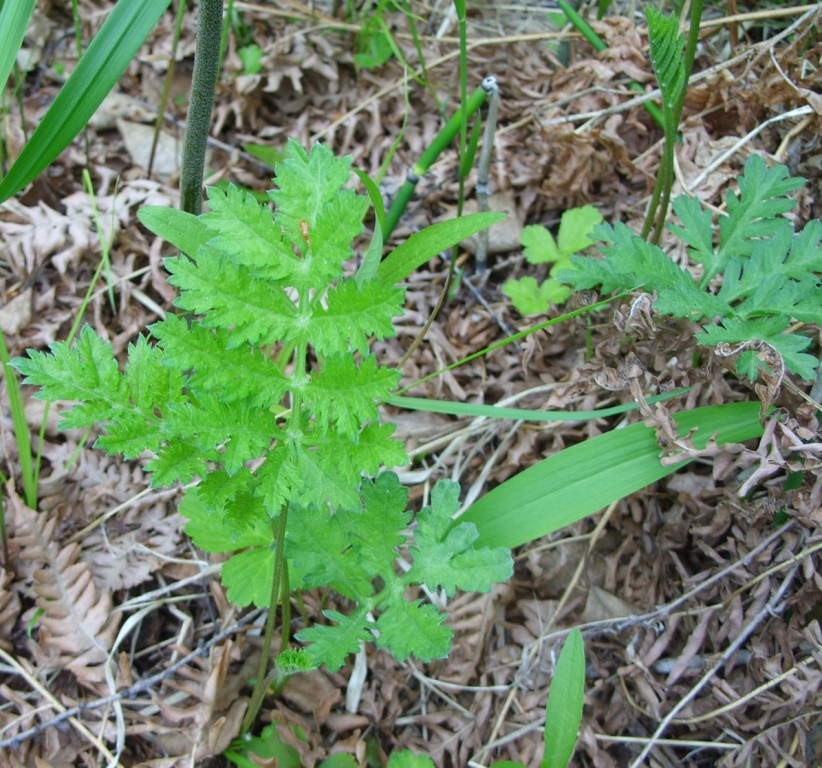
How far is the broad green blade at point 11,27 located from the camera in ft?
4.71

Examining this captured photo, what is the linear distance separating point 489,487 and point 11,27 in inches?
64.3

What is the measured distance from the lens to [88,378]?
129 cm

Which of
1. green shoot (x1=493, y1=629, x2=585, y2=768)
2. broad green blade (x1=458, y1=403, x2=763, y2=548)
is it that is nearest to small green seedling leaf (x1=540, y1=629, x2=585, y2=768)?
green shoot (x1=493, y1=629, x2=585, y2=768)

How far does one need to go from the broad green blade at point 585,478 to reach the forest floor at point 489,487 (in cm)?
8

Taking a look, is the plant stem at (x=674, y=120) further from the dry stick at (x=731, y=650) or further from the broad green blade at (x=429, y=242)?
the dry stick at (x=731, y=650)

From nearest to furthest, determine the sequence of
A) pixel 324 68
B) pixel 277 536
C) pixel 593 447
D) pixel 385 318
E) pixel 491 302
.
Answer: pixel 385 318 < pixel 277 536 < pixel 593 447 < pixel 491 302 < pixel 324 68

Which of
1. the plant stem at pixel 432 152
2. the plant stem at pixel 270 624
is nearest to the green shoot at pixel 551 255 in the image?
→ the plant stem at pixel 432 152

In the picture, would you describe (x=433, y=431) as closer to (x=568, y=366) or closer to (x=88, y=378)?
(x=568, y=366)

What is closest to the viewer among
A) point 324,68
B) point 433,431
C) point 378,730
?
point 378,730

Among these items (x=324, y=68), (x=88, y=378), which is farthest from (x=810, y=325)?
(x=324, y=68)

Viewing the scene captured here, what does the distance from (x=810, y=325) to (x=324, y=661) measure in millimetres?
1505

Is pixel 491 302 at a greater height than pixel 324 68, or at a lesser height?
lesser

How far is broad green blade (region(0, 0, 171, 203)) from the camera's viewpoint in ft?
4.54

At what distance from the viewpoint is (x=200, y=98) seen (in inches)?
58.4
